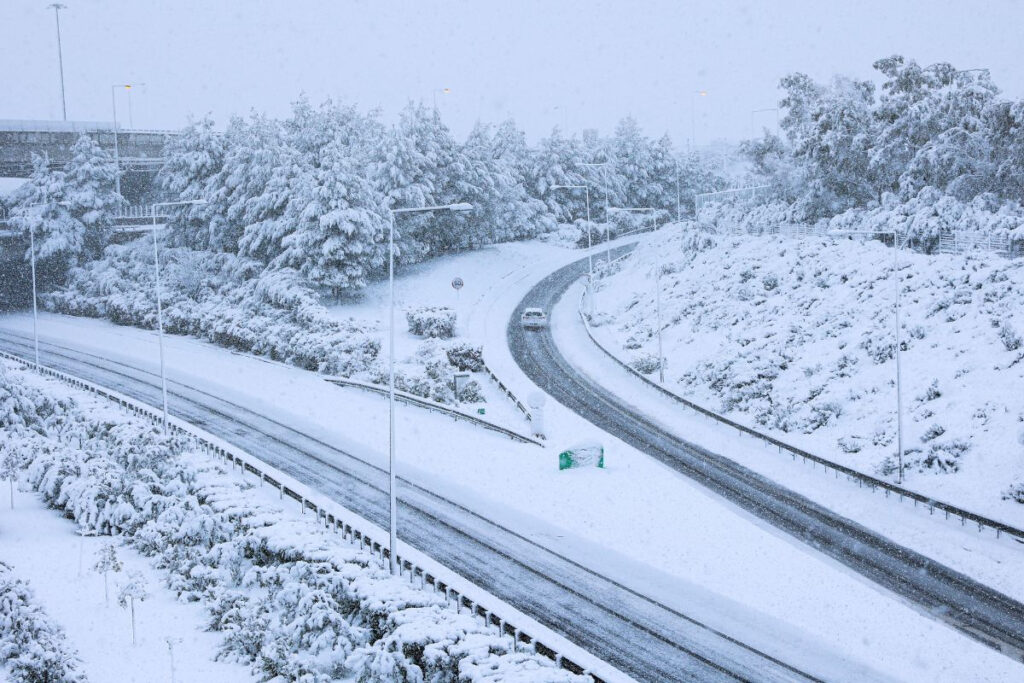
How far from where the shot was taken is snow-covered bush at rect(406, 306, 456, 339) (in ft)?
208

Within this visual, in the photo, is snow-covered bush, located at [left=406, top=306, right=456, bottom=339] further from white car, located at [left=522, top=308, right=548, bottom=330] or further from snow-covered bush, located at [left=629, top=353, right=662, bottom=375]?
snow-covered bush, located at [left=629, top=353, right=662, bottom=375]

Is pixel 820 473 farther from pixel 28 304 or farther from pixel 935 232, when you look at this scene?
pixel 28 304

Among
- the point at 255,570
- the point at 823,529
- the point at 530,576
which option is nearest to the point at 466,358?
the point at 823,529

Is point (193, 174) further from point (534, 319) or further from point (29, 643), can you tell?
point (29, 643)

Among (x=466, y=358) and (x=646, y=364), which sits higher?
(x=466, y=358)

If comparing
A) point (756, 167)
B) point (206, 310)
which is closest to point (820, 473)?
point (206, 310)

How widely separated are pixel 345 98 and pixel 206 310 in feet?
82.1

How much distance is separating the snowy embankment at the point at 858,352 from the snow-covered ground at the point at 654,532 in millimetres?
8557

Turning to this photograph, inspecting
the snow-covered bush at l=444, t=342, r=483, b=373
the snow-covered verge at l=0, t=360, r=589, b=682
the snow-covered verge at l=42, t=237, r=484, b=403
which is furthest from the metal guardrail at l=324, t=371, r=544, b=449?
the snow-covered verge at l=0, t=360, r=589, b=682

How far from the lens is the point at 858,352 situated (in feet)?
156

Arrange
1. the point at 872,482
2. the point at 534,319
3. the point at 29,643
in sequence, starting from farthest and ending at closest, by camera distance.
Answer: the point at 534,319
the point at 872,482
the point at 29,643

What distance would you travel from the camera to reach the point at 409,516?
31.7 metres

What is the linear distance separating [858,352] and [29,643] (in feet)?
129

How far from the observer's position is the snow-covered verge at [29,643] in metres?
20.4
